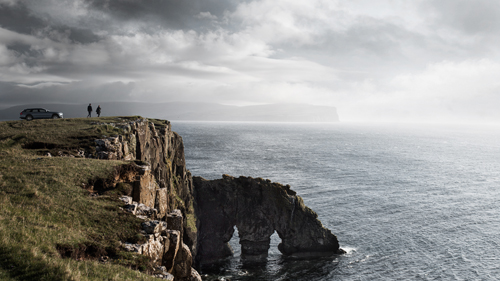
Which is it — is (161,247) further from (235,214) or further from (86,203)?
(235,214)

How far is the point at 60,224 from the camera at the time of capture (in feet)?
51.5

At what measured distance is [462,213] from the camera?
80.8m

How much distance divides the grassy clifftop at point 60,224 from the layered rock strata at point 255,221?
44767 mm

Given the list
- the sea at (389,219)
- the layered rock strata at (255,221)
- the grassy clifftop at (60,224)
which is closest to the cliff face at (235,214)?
the layered rock strata at (255,221)

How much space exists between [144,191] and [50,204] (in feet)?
24.7

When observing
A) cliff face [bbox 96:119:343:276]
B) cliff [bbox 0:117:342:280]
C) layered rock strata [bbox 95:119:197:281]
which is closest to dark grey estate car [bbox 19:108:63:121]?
cliff [bbox 0:117:342:280]

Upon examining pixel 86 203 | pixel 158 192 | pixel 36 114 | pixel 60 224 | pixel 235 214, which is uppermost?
pixel 36 114

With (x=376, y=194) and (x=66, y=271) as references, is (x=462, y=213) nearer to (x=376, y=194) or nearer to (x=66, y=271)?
(x=376, y=194)

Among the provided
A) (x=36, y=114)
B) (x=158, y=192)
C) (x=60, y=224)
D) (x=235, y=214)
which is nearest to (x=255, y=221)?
(x=235, y=214)

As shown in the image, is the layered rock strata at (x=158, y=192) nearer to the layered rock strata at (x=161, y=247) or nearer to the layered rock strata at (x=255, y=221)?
the layered rock strata at (x=161, y=247)

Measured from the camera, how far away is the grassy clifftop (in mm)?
12014

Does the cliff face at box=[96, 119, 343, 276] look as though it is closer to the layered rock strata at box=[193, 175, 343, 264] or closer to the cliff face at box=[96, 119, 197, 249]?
the layered rock strata at box=[193, 175, 343, 264]

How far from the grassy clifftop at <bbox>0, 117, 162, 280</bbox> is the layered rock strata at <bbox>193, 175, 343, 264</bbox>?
147ft

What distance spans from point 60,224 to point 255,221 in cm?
5417
